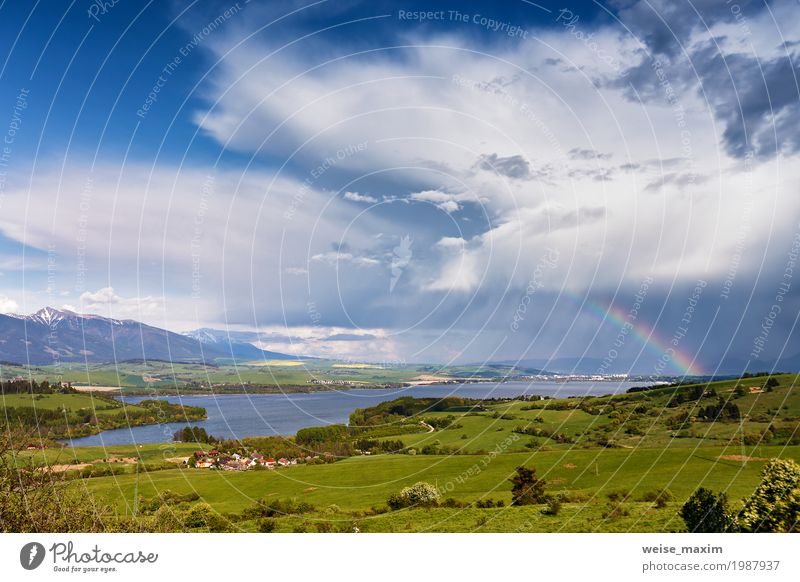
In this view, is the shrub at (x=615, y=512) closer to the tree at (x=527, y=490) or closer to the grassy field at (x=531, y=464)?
the grassy field at (x=531, y=464)

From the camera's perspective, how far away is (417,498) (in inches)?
952

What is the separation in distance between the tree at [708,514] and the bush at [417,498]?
44.2 ft

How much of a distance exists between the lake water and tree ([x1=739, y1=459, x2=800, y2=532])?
86.8ft

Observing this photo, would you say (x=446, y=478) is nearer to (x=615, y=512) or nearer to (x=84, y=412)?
(x=615, y=512)

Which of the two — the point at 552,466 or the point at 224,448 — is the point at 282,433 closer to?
the point at 224,448

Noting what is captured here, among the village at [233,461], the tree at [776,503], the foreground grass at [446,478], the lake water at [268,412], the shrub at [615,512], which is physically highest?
the tree at [776,503]

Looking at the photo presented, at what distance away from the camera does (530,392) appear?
48406mm

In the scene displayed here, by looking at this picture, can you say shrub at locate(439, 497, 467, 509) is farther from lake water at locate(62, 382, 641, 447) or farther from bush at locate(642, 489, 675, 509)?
lake water at locate(62, 382, 641, 447)

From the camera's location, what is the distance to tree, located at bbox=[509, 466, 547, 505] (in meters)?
25.2

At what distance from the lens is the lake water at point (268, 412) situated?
35.0 metres

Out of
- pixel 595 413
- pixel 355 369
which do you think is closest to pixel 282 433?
pixel 355 369

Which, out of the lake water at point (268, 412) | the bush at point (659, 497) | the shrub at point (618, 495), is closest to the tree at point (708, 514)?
the bush at point (659, 497)
